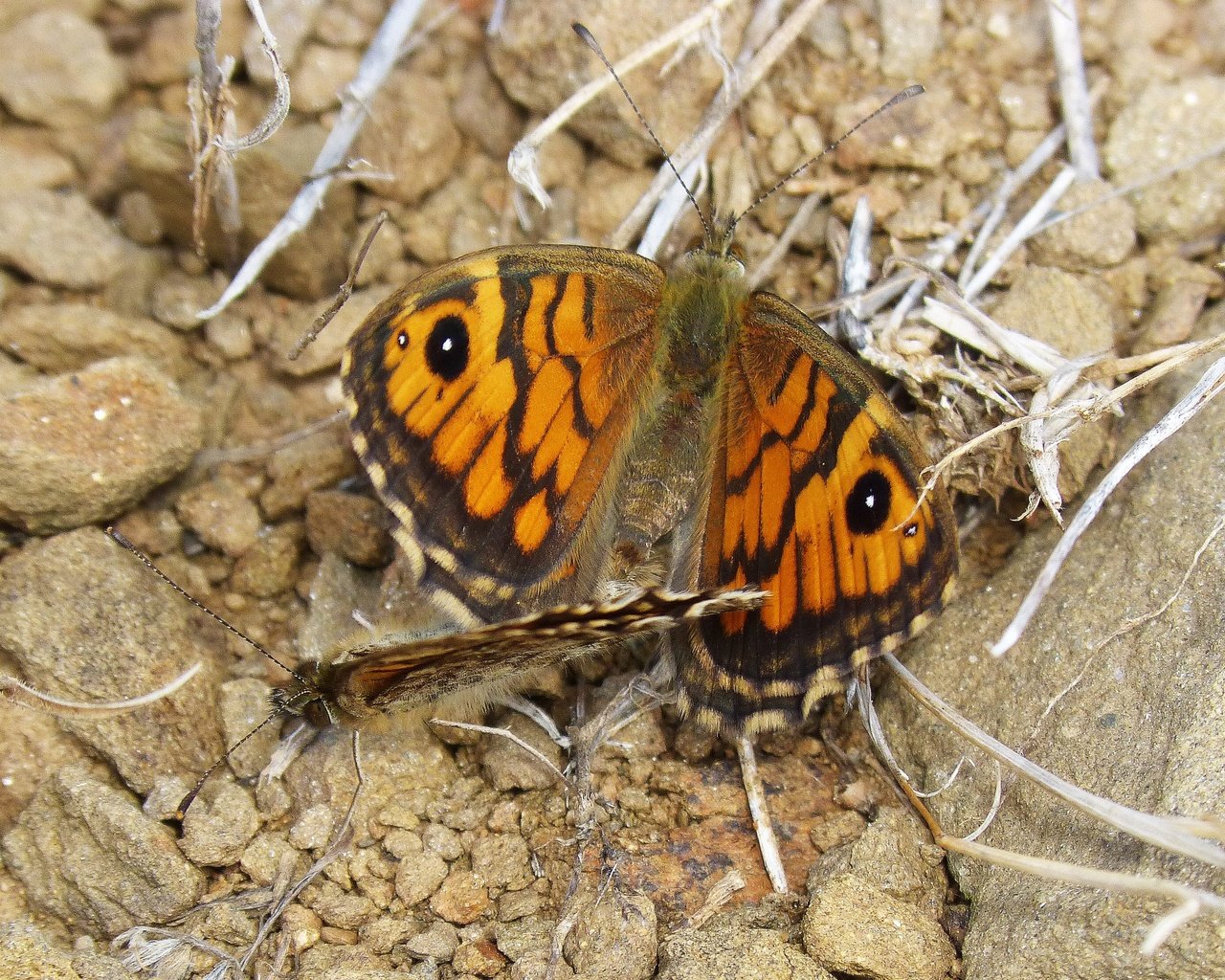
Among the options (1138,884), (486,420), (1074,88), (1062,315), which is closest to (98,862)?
(486,420)

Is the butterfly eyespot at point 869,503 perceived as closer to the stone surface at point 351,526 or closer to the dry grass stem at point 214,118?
the stone surface at point 351,526

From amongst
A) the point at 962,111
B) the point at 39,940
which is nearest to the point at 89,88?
the point at 39,940

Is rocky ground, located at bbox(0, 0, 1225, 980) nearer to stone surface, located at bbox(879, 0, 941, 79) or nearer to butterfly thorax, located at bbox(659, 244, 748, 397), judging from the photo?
stone surface, located at bbox(879, 0, 941, 79)

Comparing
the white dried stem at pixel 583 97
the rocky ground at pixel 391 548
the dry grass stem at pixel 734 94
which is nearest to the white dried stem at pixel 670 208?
the dry grass stem at pixel 734 94

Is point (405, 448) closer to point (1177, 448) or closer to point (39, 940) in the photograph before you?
point (39, 940)

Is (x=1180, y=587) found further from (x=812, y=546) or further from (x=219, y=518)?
(x=219, y=518)
